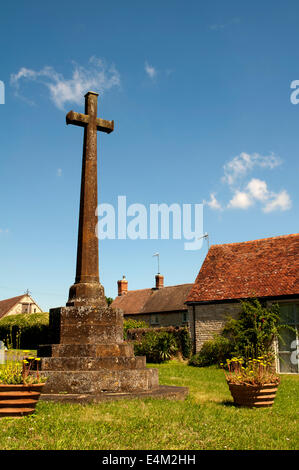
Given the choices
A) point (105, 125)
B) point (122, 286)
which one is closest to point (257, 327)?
point (105, 125)

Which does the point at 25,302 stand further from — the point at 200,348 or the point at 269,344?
the point at 269,344

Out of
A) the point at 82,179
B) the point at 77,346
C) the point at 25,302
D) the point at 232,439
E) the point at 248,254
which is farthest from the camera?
the point at 25,302

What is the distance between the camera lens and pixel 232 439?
510 centimetres

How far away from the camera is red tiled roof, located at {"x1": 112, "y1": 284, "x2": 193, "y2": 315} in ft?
118

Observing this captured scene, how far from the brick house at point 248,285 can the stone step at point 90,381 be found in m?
12.0

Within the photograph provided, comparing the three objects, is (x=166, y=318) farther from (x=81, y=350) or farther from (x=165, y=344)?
(x=81, y=350)

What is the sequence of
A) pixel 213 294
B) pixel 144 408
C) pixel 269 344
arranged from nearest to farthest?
pixel 144 408
pixel 269 344
pixel 213 294

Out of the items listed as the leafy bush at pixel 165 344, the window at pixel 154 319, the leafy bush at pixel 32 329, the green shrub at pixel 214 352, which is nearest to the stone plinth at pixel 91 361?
the green shrub at pixel 214 352

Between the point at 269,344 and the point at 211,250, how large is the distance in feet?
24.1

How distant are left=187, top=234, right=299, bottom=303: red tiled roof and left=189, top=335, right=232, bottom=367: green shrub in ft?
6.79

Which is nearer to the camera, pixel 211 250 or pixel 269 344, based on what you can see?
pixel 269 344

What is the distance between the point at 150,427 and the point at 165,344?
17.2 meters

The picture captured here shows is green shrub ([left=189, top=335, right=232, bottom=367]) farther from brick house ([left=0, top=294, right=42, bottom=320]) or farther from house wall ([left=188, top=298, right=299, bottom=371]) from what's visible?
brick house ([left=0, top=294, right=42, bottom=320])
